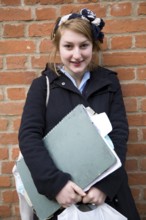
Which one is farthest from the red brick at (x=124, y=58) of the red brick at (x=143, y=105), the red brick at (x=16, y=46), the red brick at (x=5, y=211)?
the red brick at (x=5, y=211)

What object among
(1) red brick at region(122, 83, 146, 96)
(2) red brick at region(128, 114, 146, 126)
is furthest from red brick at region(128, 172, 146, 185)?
(1) red brick at region(122, 83, 146, 96)

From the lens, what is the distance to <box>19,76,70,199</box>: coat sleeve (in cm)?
155

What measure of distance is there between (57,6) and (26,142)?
90 cm

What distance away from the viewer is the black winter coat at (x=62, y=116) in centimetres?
158

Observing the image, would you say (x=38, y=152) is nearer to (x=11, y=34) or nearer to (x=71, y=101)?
(x=71, y=101)

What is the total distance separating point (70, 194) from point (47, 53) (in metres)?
0.94

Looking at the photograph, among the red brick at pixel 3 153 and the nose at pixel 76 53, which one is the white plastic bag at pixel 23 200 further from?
the nose at pixel 76 53

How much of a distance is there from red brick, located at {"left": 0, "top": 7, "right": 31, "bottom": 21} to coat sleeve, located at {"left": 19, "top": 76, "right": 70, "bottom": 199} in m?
0.48

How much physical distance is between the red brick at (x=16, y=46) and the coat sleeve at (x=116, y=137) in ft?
1.85

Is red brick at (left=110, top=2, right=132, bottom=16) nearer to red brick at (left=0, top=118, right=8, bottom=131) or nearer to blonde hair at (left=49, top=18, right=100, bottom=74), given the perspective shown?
blonde hair at (left=49, top=18, right=100, bottom=74)

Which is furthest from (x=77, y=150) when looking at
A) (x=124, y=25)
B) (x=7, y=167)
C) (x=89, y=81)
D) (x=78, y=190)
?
(x=124, y=25)

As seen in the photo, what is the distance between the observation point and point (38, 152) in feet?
5.25

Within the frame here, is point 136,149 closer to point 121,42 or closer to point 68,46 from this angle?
point 121,42

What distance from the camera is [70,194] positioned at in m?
1.53
